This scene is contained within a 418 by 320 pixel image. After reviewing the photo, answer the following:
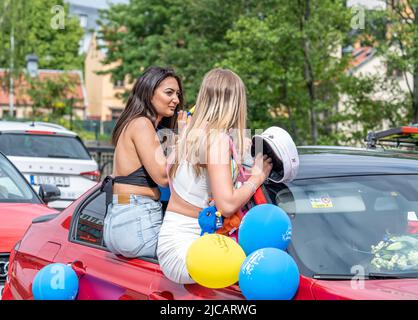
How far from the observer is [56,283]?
13.9 feet

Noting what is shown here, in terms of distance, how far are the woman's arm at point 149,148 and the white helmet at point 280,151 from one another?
0.66 metres

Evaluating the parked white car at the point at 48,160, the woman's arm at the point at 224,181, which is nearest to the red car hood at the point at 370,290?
the woman's arm at the point at 224,181

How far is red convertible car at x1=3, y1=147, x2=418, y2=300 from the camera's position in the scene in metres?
3.45

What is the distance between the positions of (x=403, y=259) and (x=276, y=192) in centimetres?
67

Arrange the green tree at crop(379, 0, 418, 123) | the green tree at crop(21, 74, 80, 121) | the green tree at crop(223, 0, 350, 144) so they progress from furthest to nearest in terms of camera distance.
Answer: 1. the green tree at crop(21, 74, 80, 121)
2. the green tree at crop(223, 0, 350, 144)
3. the green tree at crop(379, 0, 418, 123)

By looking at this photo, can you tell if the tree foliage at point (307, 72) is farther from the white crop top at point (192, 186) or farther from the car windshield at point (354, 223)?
the white crop top at point (192, 186)

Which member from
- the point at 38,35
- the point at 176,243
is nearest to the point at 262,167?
the point at 176,243

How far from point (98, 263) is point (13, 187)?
3623 mm

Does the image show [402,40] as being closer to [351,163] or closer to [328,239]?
[351,163]

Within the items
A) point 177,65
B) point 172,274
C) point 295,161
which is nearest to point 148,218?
point 172,274

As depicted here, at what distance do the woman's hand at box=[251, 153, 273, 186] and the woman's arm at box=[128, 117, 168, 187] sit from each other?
637 mm

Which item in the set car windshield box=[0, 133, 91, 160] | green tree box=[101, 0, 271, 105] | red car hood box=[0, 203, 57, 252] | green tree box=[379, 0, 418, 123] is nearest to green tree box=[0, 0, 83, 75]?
green tree box=[101, 0, 271, 105]

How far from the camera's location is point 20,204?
7445mm

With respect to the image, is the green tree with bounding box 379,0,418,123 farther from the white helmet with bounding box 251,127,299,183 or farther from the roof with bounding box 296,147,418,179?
the white helmet with bounding box 251,127,299,183
